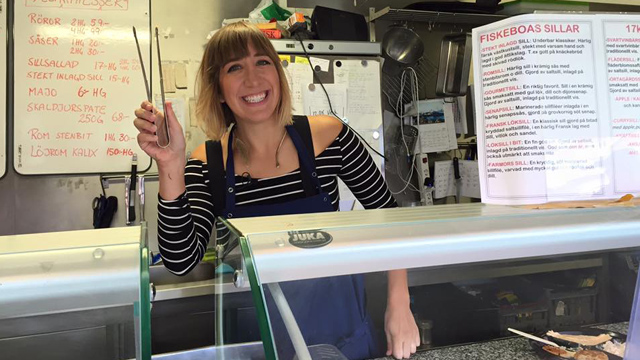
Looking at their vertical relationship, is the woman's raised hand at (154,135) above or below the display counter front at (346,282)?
above

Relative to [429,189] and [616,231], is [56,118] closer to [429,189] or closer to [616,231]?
[429,189]

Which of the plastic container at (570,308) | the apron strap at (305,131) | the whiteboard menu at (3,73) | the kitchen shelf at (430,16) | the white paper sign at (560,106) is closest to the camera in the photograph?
the white paper sign at (560,106)

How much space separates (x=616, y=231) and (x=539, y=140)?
167 millimetres

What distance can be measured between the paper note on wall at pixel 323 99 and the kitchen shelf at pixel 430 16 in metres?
0.54

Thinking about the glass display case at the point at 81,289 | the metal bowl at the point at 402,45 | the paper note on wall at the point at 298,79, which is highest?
the metal bowl at the point at 402,45

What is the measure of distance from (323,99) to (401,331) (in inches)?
68.9

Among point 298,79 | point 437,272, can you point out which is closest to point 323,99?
point 298,79

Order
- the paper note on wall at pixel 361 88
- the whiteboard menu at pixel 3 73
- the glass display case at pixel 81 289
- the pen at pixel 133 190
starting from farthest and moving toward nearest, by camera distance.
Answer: the paper note on wall at pixel 361 88 < the pen at pixel 133 190 < the whiteboard menu at pixel 3 73 < the glass display case at pixel 81 289

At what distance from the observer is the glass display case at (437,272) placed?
0.59 meters

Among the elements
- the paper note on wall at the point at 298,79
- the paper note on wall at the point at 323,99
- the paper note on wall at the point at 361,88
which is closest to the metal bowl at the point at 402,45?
the paper note on wall at the point at 361,88

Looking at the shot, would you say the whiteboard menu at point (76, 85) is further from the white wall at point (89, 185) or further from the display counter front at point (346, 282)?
the display counter front at point (346, 282)

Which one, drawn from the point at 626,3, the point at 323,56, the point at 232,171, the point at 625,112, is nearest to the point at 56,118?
the point at 323,56

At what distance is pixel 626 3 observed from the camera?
130 inches

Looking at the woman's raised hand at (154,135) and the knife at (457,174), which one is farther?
the knife at (457,174)
